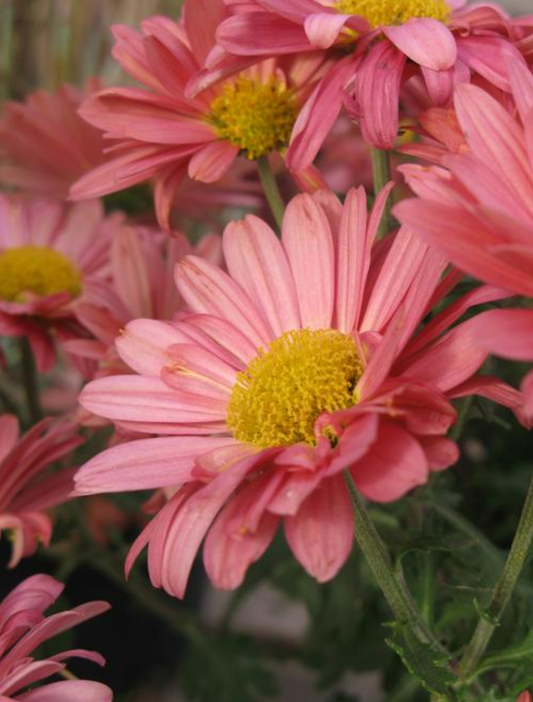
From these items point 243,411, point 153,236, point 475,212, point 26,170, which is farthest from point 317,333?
point 26,170

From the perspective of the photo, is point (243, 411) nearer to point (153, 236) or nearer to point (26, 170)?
point (153, 236)

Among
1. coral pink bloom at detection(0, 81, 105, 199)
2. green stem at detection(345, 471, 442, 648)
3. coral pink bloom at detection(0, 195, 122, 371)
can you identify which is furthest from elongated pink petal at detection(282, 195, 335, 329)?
coral pink bloom at detection(0, 81, 105, 199)

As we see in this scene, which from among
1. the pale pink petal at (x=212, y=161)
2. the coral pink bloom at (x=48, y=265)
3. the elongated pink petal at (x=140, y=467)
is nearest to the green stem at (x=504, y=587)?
the elongated pink petal at (x=140, y=467)

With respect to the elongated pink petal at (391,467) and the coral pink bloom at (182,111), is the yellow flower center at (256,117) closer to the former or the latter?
the coral pink bloom at (182,111)

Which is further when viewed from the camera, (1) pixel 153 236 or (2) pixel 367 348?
(1) pixel 153 236

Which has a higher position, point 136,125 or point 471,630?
point 136,125

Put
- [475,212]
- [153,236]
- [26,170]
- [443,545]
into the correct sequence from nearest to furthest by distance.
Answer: [475,212], [443,545], [153,236], [26,170]

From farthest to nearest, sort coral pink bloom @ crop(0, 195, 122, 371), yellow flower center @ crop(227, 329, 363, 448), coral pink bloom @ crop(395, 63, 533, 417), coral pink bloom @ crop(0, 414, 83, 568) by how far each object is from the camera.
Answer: coral pink bloom @ crop(0, 195, 122, 371)
coral pink bloom @ crop(0, 414, 83, 568)
yellow flower center @ crop(227, 329, 363, 448)
coral pink bloom @ crop(395, 63, 533, 417)

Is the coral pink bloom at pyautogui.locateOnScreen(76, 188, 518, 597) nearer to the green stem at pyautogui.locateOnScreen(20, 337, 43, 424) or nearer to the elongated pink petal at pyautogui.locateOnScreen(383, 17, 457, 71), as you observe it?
the elongated pink petal at pyautogui.locateOnScreen(383, 17, 457, 71)
